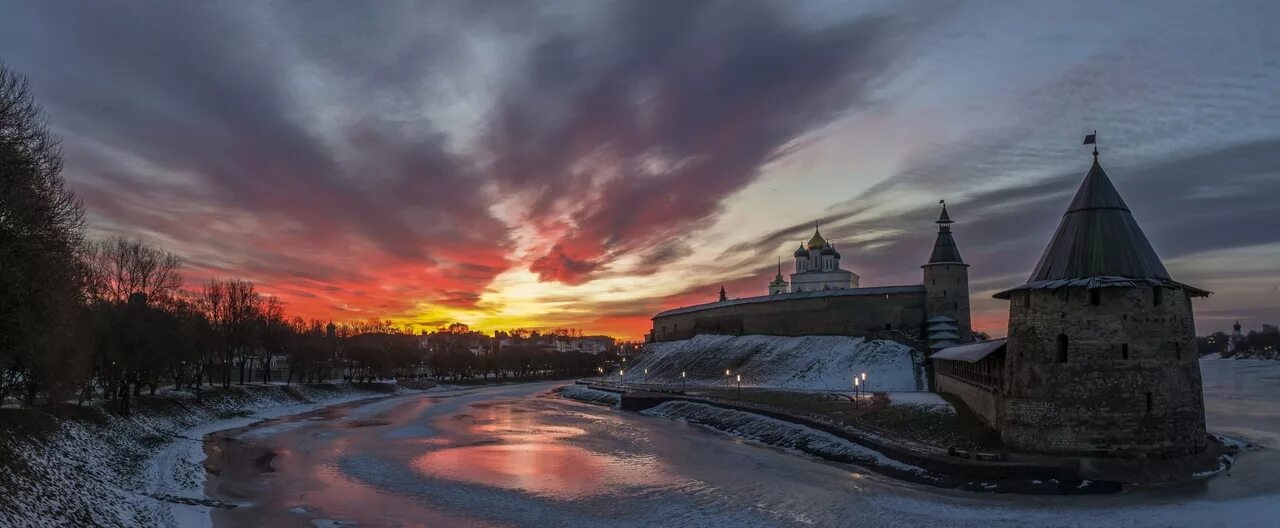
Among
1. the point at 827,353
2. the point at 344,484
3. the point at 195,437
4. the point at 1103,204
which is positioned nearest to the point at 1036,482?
the point at 1103,204

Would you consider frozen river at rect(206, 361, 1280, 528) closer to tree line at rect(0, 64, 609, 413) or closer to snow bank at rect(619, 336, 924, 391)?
tree line at rect(0, 64, 609, 413)

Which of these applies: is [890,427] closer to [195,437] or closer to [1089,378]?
[1089,378]

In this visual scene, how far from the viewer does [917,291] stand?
6369cm

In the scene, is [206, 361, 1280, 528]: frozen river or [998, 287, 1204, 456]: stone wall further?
[998, 287, 1204, 456]: stone wall

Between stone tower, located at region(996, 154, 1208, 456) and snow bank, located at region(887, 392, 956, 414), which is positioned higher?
stone tower, located at region(996, 154, 1208, 456)

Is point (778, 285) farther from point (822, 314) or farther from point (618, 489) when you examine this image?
point (618, 489)

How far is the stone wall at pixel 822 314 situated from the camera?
64.2m

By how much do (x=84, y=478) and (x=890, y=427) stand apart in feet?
90.8

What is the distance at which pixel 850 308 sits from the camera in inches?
2687

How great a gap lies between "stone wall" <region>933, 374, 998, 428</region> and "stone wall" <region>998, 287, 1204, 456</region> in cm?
269

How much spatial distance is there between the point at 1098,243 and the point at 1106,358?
158 inches

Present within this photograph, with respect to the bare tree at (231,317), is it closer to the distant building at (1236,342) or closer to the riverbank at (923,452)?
the riverbank at (923,452)

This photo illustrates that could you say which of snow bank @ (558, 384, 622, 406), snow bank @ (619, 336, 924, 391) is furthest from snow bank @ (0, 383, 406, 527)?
snow bank @ (619, 336, 924, 391)

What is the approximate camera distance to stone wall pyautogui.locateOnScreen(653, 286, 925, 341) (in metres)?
64.2
